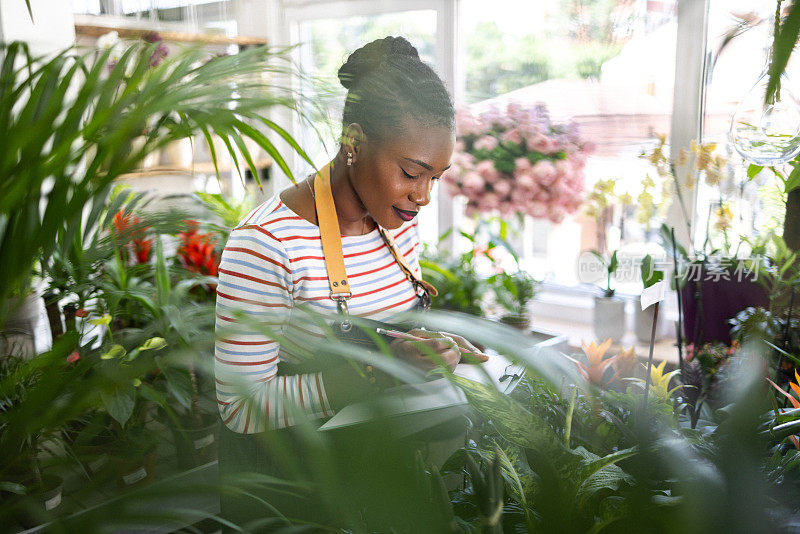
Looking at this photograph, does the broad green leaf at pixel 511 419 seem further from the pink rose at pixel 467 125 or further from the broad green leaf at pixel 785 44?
the pink rose at pixel 467 125

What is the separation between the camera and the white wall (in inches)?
60.8

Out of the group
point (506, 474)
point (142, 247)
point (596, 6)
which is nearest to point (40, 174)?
point (506, 474)

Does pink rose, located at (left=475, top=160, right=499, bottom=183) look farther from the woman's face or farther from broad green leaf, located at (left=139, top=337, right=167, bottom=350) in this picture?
broad green leaf, located at (left=139, top=337, right=167, bottom=350)

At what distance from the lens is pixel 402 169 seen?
0.96 metres

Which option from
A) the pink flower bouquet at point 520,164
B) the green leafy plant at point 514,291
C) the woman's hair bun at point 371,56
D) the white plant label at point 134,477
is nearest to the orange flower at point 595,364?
the woman's hair bun at point 371,56

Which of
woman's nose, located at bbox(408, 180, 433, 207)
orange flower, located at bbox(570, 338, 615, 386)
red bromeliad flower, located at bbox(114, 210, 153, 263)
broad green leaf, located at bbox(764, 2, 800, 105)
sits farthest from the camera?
red bromeliad flower, located at bbox(114, 210, 153, 263)

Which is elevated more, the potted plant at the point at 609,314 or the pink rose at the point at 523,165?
the pink rose at the point at 523,165

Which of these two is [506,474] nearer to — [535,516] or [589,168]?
[535,516]

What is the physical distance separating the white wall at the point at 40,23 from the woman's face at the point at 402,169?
0.98 m

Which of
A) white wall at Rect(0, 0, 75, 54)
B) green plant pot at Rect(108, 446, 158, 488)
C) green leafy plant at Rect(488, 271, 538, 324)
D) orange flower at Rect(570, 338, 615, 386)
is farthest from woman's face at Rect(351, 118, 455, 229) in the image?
white wall at Rect(0, 0, 75, 54)

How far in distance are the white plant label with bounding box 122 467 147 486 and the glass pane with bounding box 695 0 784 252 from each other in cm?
127

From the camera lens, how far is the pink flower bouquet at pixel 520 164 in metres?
1.79

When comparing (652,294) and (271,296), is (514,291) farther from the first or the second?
(652,294)

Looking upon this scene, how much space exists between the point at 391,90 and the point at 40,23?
3.82 ft
